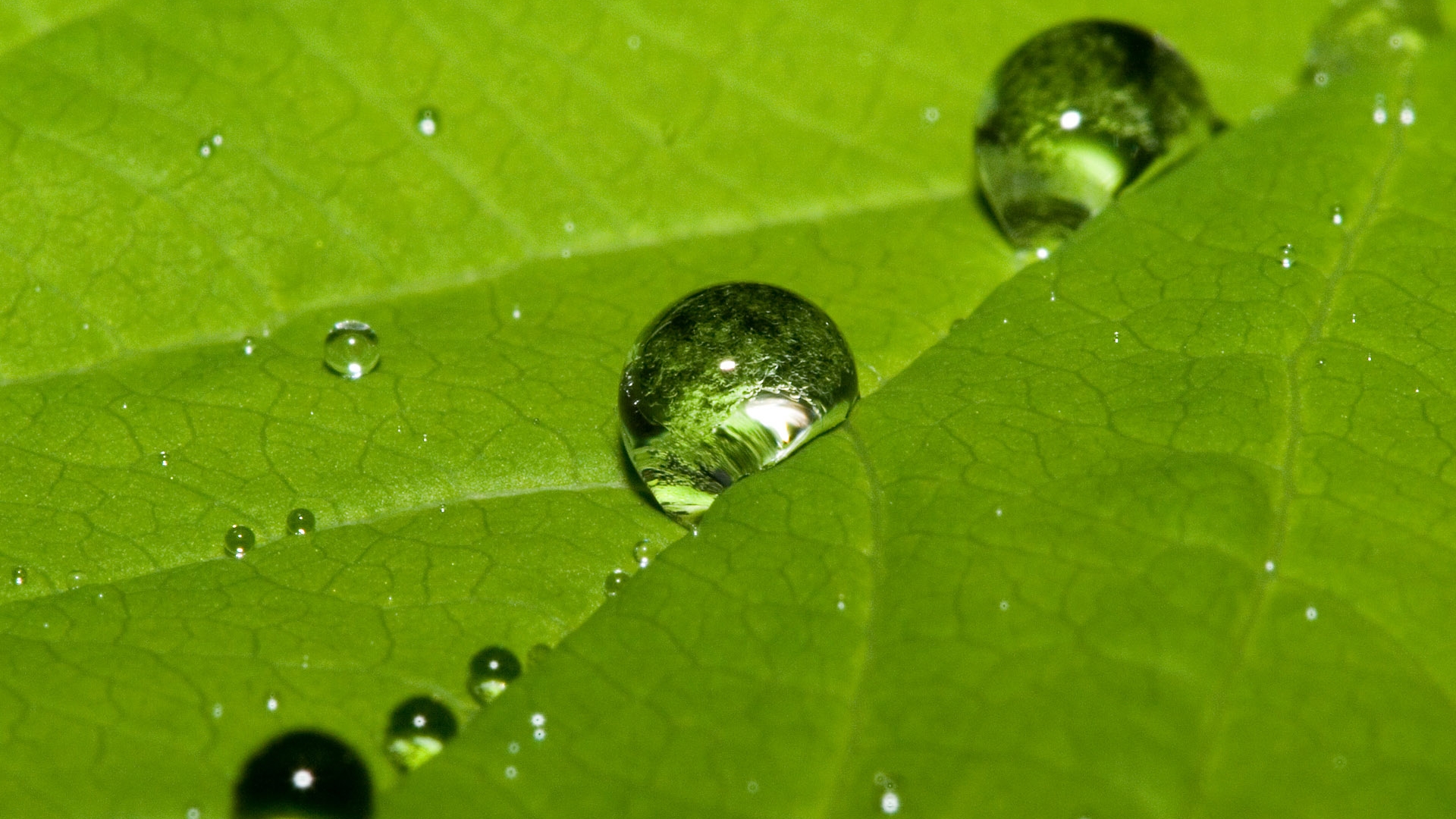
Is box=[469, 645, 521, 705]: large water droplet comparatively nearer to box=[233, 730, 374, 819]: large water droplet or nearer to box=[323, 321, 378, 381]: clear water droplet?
box=[233, 730, 374, 819]: large water droplet

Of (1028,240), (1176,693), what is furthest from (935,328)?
(1176,693)

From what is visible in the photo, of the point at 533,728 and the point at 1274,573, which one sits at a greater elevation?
the point at 1274,573

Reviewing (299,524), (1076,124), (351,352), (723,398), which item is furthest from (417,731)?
(1076,124)

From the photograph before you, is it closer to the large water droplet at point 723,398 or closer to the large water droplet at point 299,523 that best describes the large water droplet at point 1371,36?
the large water droplet at point 723,398

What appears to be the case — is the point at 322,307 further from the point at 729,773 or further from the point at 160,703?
the point at 729,773

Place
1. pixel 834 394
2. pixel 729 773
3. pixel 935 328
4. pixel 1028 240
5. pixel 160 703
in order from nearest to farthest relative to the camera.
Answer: pixel 729 773
pixel 160 703
pixel 834 394
pixel 935 328
pixel 1028 240

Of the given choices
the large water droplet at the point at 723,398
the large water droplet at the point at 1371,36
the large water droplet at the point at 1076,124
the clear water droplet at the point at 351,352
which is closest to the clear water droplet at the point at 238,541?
the clear water droplet at the point at 351,352

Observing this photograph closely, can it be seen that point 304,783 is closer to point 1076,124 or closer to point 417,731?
point 417,731

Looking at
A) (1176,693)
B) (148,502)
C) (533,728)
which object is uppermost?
(1176,693)
